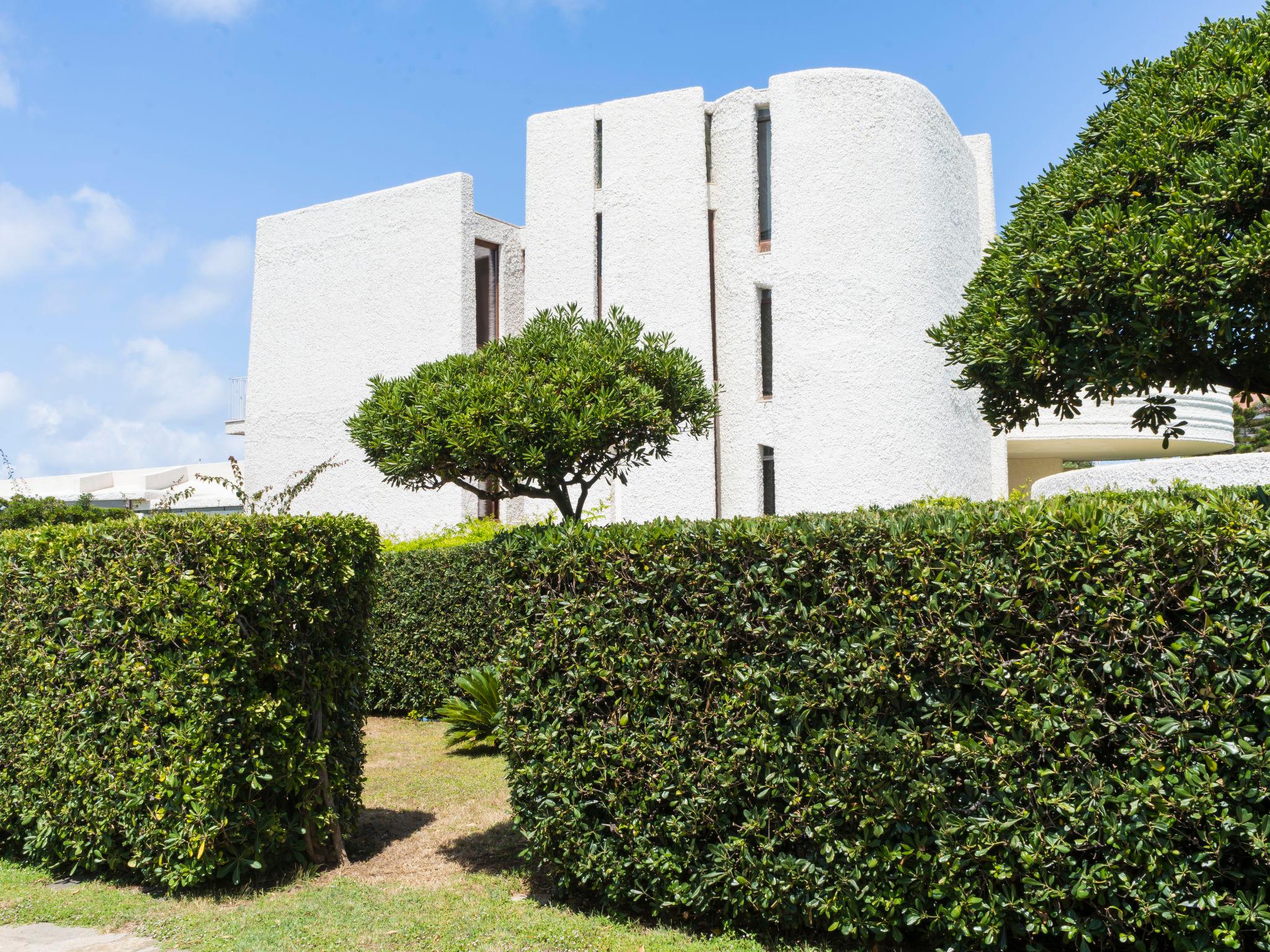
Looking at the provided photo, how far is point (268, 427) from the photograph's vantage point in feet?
83.2

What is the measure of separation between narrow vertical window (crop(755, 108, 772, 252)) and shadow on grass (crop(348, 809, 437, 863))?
14.6 meters

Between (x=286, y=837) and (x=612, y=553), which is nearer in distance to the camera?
(x=612, y=553)

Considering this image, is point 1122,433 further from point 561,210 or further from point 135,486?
point 135,486

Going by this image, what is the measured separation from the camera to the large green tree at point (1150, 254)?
Answer: 5078 mm

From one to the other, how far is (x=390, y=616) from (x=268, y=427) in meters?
13.8

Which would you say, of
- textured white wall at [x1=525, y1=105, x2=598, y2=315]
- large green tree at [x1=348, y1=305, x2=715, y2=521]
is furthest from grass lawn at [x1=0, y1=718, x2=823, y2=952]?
textured white wall at [x1=525, y1=105, x2=598, y2=315]

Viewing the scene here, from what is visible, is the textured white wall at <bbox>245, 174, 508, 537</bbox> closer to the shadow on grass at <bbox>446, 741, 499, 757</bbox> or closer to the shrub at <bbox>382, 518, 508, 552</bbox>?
the shrub at <bbox>382, 518, 508, 552</bbox>

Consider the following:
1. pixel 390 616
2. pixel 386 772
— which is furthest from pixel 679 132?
pixel 386 772

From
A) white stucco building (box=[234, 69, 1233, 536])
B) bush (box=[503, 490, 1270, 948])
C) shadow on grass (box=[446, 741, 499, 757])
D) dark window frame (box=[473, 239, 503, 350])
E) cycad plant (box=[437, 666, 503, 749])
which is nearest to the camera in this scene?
bush (box=[503, 490, 1270, 948])

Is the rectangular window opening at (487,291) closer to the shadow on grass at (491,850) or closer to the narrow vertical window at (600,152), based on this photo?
the narrow vertical window at (600,152)

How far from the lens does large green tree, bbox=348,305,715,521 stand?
8359 millimetres

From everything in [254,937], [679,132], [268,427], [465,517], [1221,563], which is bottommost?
[254,937]

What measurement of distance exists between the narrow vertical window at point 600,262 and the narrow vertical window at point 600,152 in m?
0.80

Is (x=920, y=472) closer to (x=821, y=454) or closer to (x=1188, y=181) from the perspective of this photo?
(x=821, y=454)
